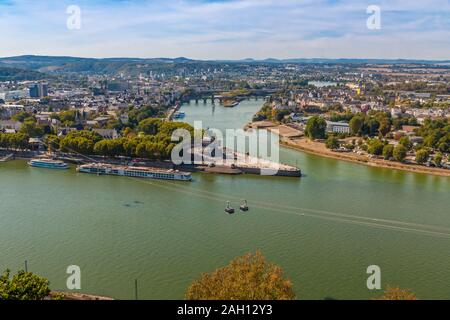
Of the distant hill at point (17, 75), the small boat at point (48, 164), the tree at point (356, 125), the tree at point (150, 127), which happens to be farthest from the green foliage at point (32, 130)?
the distant hill at point (17, 75)

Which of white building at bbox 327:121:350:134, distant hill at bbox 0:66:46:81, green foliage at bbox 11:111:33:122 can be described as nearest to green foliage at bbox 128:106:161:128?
green foliage at bbox 11:111:33:122

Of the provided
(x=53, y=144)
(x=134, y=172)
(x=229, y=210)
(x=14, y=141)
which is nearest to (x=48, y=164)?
(x=53, y=144)

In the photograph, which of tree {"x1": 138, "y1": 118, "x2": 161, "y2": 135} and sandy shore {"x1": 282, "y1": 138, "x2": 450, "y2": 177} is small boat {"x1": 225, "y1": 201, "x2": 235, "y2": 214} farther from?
tree {"x1": 138, "y1": 118, "x2": 161, "y2": 135}

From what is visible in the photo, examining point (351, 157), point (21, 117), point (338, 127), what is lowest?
point (351, 157)

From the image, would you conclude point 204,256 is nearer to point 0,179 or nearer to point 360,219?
point 360,219

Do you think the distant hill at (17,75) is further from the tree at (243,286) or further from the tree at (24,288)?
the tree at (243,286)

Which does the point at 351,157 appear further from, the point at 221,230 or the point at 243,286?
the point at 243,286
